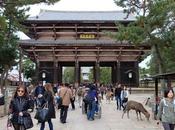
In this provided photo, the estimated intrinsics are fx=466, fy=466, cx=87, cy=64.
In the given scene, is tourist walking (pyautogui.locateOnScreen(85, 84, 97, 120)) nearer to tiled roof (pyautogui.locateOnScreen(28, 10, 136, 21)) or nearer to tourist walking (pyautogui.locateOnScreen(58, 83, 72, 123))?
tourist walking (pyautogui.locateOnScreen(58, 83, 72, 123))

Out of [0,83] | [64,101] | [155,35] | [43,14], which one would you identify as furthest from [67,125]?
[43,14]

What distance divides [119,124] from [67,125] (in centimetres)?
241

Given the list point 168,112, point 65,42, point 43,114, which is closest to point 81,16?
point 65,42

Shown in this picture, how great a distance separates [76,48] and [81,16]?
7.03 meters

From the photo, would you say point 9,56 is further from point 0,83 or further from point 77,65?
point 77,65

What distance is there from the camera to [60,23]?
1965 inches

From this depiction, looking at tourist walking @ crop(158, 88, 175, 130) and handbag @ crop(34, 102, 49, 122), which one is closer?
tourist walking @ crop(158, 88, 175, 130)

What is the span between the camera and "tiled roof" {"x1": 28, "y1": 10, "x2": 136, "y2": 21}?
50.8m

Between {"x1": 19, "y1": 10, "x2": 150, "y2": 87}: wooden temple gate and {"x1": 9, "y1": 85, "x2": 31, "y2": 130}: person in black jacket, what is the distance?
117 ft

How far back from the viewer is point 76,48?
48375mm

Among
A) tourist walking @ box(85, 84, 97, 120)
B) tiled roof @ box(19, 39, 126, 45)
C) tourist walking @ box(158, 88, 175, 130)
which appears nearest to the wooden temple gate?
tiled roof @ box(19, 39, 126, 45)

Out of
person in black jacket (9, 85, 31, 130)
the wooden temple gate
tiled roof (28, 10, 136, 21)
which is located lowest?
person in black jacket (9, 85, 31, 130)

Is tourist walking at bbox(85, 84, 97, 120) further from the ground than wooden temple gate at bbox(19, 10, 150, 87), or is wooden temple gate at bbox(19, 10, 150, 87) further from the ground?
wooden temple gate at bbox(19, 10, 150, 87)

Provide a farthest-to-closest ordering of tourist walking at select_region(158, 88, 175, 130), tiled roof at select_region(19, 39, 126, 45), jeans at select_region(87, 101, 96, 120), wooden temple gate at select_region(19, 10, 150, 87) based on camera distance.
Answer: wooden temple gate at select_region(19, 10, 150, 87) < tiled roof at select_region(19, 39, 126, 45) < jeans at select_region(87, 101, 96, 120) < tourist walking at select_region(158, 88, 175, 130)
